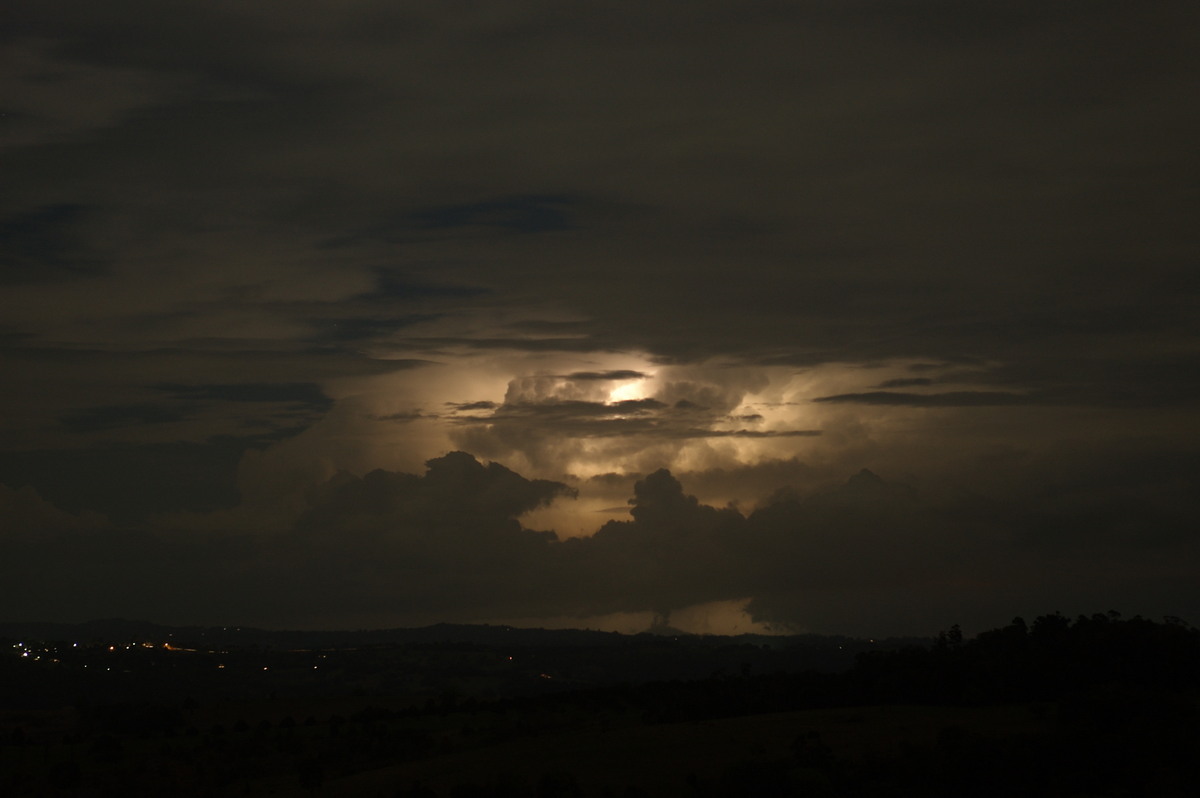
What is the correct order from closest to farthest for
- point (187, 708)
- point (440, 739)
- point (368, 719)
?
point (440, 739)
point (368, 719)
point (187, 708)

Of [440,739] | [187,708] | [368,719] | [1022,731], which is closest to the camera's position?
[1022,731]

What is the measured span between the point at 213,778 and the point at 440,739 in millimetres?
16410

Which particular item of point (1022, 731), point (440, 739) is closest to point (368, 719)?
point (440, 739)

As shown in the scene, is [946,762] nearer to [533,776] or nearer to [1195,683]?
[533,776]

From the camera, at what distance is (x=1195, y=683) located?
252ft

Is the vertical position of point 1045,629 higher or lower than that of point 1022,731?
higher

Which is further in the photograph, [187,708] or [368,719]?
[187,708]

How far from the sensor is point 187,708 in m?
123

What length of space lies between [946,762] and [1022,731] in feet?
39.0

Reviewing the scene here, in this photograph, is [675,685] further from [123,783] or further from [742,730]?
[123,783]

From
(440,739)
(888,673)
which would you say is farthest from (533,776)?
(888,673)

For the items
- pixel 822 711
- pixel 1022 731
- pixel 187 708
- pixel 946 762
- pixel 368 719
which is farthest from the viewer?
pixel 187 708

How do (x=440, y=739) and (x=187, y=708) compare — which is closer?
(x=440, y=739)

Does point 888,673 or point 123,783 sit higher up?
point 888,673
